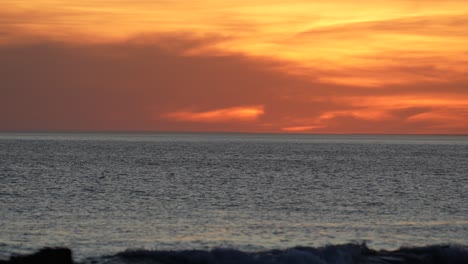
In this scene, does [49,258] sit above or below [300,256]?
above

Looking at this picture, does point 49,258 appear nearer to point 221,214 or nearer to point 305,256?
point 305,256

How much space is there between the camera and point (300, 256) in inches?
1212

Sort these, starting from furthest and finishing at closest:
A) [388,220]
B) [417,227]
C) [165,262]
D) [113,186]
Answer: [113,186]
[388,220]
[417,227]
[165,262]

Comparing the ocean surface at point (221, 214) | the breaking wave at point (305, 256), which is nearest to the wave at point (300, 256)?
the breaking wave at point (305, 256)

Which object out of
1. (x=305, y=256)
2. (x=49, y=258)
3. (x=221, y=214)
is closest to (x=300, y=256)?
(x=305, y=256)

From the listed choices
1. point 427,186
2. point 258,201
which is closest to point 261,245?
point 258,201

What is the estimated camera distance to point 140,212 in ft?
158

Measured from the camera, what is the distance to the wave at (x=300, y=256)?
30734mm

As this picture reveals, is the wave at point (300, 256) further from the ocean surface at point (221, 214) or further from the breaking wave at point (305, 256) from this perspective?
the ocean surface at point (221, 214)

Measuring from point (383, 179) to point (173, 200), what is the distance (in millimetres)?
34672

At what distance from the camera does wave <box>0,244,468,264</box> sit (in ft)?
101

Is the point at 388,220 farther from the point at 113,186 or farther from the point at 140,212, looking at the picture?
the point at 113,186

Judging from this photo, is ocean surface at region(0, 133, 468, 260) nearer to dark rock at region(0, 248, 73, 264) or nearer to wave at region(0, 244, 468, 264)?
wave at region(0, 244, 468, 264)

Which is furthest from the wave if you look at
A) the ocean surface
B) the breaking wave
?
the ocean surface
